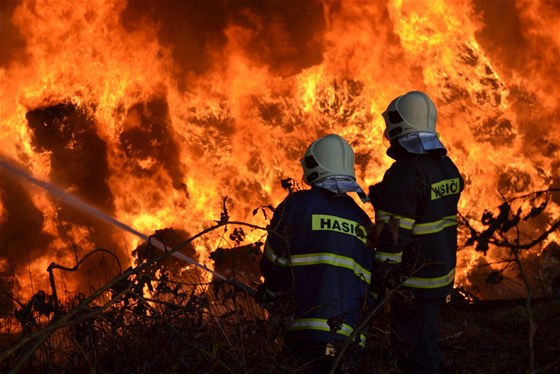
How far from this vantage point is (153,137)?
38.2ft

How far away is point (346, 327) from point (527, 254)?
6.89 meters

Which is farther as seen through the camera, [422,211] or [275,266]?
[422,211]

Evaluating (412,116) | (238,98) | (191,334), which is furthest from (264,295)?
(238,98)

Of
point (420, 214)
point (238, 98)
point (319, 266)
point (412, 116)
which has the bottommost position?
point (319, 266)

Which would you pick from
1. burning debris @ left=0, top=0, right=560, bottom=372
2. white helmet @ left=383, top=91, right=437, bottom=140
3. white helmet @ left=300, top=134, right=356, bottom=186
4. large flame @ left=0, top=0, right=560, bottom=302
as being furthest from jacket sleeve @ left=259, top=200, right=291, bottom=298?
large flame @ left=0, top=0, right=560, bottom=302

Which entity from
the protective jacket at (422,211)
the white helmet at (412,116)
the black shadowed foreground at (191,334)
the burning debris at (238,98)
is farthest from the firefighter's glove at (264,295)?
the burning debris at (238,98)

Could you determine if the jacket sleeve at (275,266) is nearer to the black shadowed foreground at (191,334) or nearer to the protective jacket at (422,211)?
the black shadowed foreground at (191,334)

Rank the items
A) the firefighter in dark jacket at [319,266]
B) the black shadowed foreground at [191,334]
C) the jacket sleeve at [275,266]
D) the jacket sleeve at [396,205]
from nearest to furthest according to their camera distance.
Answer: the black shadowed foreground at [191,334]
the firefighter in dark jacket at [319,266]
the jacket sleeve at [275,266]
the jacket sleeve at [396,205]

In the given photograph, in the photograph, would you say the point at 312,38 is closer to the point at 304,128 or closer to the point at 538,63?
the point at 304,128

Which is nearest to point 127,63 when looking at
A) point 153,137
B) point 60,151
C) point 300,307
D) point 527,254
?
point 153,137

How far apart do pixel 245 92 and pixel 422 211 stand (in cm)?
680

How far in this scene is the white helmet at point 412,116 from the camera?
16.9 ft

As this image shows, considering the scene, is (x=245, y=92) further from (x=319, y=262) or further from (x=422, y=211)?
(x=319, y=262)

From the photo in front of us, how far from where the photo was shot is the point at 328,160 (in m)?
4.62
